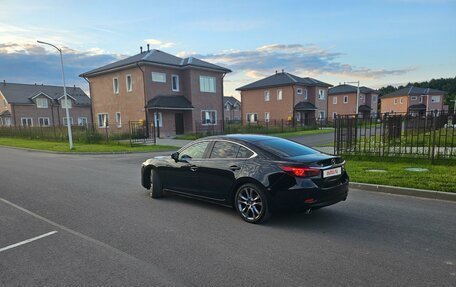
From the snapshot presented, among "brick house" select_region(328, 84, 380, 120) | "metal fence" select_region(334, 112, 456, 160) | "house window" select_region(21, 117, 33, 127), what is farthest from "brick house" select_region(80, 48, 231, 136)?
"brick house" select_region(328, 84, 380, 120)

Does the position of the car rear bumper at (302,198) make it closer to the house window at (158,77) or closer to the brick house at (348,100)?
the house window at (158,77)

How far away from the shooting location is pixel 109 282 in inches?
138

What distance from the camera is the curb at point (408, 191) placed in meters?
6.74

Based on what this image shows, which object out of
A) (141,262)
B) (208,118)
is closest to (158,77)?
(208,118)

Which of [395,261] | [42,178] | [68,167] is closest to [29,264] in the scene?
[395,261]

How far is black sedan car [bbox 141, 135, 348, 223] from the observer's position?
5.05 meters

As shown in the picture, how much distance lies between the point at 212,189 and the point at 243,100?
4523 cm

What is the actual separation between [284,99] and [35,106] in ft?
133

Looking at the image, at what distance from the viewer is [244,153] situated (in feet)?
18.9

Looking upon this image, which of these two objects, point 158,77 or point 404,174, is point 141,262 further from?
point 158,77

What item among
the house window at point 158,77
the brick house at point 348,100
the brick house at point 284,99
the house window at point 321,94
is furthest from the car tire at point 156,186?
the brick house at point 348,100

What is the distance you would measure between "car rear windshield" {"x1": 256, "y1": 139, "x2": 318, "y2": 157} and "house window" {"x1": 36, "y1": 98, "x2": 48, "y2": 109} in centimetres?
5688

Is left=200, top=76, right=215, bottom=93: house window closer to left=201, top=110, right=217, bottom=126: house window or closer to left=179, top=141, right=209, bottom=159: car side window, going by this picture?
left=201, top=110, right=217, bottom=126: house window

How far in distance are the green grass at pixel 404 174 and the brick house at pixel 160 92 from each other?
71.3 feet
